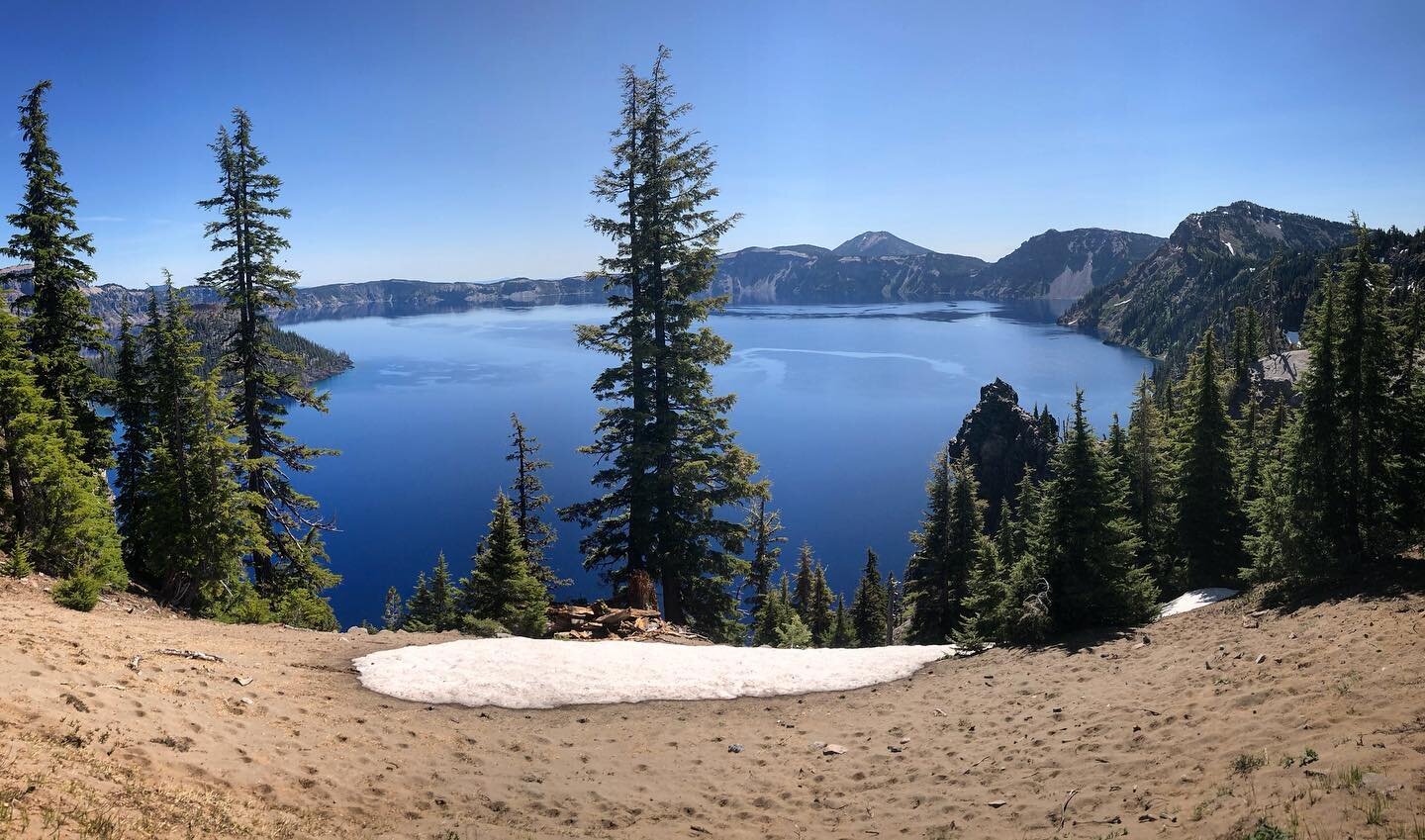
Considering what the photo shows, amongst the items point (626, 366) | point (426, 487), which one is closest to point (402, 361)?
point (426, 487)

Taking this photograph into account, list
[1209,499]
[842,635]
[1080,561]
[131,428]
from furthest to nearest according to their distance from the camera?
[842,635]
[1209,499]
[131,428]
[1080,561]

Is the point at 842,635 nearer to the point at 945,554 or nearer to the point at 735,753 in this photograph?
the point at 945,554

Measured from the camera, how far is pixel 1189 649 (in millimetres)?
12750

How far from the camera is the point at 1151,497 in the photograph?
97.1ft

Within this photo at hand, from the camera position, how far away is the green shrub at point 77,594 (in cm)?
1355

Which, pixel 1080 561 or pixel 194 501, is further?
pixel 194 501

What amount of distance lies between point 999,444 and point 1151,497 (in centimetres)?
6041

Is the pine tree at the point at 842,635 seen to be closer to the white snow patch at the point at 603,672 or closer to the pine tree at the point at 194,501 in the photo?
the white snow patch at the point at 603,672

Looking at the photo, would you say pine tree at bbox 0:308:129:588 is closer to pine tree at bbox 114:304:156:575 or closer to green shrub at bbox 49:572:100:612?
green shrub at bbox 49:572:100:612

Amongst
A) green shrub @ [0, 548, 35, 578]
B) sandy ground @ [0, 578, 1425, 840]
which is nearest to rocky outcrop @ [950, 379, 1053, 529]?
sandy ground @ [0, 578, 1425, 840]

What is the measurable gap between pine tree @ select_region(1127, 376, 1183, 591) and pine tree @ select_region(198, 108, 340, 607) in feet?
102

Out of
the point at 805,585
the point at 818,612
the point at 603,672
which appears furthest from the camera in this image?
the point at 805,585

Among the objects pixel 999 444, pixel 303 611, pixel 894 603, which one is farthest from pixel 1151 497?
pixel 999 444

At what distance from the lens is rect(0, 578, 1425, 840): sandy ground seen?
6.56 metres
